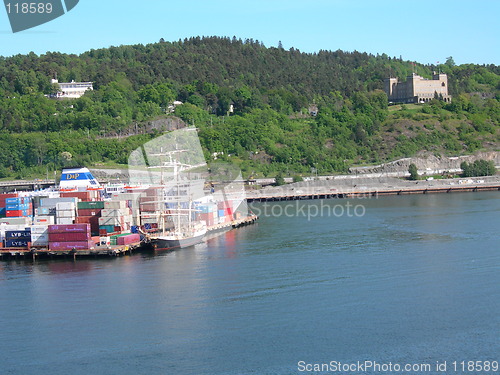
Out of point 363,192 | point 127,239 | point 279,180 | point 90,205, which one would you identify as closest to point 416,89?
point 363,192

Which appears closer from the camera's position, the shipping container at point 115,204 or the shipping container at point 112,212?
the shipping container at point 112,212

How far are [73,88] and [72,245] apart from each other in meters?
43.0

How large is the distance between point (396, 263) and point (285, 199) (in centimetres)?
2549

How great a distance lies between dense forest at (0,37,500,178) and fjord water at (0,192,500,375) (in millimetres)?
27866

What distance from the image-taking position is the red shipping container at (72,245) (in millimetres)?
22734

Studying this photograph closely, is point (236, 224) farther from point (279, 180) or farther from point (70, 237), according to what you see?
point (279, 180)

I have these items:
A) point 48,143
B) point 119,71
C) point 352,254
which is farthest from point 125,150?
point 352,254

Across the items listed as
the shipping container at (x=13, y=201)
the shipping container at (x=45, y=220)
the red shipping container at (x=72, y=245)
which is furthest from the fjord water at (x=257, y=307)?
the shipping container at (x=13, y=201)

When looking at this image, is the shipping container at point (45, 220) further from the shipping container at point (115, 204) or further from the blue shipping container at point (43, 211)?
the shipping container at point (115, 204)

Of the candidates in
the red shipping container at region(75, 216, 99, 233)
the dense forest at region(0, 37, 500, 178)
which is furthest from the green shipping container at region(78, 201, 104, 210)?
the dense forest at region(0, 37, 500, 178)

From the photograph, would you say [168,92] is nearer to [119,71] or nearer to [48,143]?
[119,71]

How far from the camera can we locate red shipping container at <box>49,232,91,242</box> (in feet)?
74.9

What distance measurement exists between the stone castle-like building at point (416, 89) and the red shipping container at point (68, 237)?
50228mm

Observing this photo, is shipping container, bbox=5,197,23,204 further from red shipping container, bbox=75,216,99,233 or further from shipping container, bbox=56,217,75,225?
red shipping container, bbox=75,216,99,233
